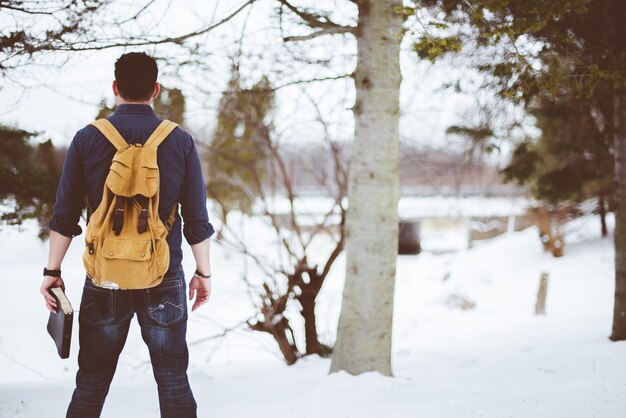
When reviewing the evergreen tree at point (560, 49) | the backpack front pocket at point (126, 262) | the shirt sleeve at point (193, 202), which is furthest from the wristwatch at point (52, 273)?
the evergreen tree at point (560, 49)

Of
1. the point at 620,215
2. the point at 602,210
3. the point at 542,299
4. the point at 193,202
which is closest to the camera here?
the point at 193,202

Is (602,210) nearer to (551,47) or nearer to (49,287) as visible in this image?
(551,47)

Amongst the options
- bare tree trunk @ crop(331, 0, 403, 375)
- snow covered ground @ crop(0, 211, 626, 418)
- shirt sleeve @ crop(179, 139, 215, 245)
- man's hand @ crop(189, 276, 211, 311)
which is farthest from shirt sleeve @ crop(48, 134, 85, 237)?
bare tree trunk @ crop(331, 0, 403, 375)

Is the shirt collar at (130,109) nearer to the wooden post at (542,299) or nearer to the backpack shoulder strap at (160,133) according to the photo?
the backpack shoulder strap at (160,133)

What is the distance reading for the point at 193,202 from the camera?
2.40m

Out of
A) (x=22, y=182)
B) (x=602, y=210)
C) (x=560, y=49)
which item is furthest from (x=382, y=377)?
(x=602, y=210)

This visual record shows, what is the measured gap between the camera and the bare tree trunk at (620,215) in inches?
218

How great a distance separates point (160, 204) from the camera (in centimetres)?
230

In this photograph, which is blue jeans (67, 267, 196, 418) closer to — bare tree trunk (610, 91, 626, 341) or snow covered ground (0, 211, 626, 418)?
snow covered ground (0, 211, 626, 418)

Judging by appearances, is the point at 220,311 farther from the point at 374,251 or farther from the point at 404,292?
the point at 374,251

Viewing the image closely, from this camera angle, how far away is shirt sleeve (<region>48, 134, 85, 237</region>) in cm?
228

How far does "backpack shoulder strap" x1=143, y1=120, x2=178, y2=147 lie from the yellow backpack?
0.05 metres

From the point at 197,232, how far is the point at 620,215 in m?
4.86

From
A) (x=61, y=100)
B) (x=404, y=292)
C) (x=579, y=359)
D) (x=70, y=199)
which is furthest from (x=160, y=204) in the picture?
(x=404, y=292)
